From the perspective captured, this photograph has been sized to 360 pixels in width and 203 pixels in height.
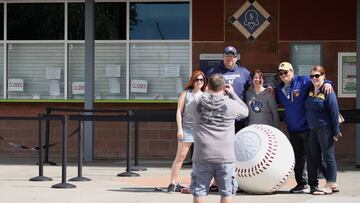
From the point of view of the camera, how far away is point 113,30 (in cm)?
1672

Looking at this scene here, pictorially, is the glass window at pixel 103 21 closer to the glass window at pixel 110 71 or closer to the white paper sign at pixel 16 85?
the glass window at pixel 110 71

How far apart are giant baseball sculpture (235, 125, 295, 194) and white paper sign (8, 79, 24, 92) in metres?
8.02

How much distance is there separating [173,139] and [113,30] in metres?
2.74

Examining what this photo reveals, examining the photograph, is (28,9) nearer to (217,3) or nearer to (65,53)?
(65,53)

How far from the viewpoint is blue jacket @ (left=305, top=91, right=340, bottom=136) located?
33.8ft

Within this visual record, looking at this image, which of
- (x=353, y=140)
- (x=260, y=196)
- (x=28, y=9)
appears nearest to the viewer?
(x=260, y=196)

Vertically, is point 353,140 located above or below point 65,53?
below

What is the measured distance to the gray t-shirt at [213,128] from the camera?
790cm

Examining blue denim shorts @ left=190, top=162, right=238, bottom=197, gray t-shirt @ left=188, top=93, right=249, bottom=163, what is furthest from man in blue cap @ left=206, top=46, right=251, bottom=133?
blue denim shorts @ left=190, top=162, right=238, bottom=197

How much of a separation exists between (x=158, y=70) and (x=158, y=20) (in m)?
1.10

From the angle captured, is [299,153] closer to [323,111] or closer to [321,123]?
[321,123]

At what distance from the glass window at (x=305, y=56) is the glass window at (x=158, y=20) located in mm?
2443

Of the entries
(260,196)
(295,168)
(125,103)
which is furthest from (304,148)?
(125,103)

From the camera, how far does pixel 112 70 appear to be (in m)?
16.8
